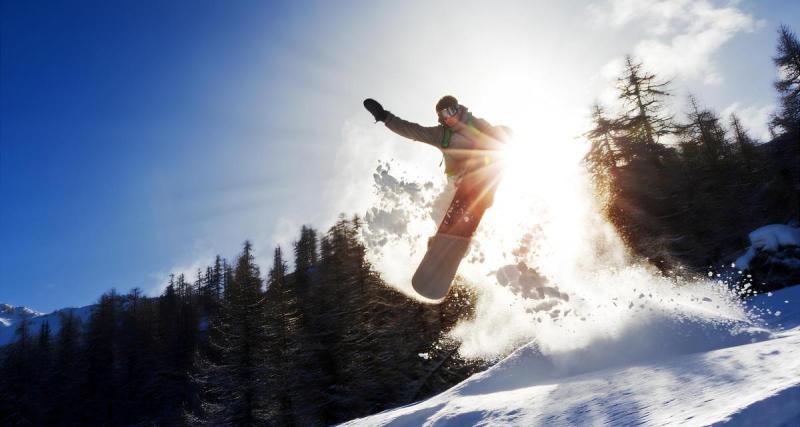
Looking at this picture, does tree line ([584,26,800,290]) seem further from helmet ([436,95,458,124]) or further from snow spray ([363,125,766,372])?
helmet ([436,95,458,124])

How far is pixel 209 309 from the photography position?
74.2m

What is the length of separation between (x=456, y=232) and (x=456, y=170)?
1.57 m

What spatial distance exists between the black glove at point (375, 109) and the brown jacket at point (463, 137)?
0.14 metres

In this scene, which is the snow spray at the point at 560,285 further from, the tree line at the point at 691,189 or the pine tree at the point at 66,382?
the pine tree at the point at 66,382

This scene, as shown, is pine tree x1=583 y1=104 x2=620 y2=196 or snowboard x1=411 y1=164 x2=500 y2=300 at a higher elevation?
pine tree x1=583 y1=104 x2=620 y2=196

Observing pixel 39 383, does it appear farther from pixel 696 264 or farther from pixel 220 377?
pixel 696 264

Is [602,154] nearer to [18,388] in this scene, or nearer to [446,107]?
[446,107]

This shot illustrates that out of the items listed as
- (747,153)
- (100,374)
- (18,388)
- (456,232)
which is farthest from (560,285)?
(18,388)

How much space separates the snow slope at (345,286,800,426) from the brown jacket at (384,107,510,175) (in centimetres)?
449

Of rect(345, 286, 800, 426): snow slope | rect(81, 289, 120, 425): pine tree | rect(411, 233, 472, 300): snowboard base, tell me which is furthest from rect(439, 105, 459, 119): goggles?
rect(81, 289, 120, 425): pine tree

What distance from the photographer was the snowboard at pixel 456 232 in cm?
1010

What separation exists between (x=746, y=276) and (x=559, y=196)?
1023cm

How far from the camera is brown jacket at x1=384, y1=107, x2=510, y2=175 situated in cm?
890

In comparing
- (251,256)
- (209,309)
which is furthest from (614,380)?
(209,309)
